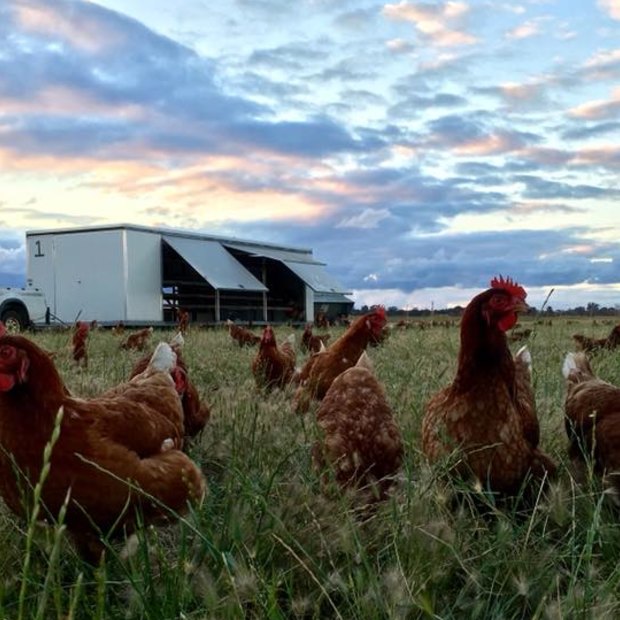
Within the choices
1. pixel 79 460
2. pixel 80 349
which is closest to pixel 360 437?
pixel 79 460

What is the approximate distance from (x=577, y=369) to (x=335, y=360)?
192cm

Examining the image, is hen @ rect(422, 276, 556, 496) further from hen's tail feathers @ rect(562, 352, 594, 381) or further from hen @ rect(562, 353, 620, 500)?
hen's tail feathers @ rect(562, 352, 594, 381)

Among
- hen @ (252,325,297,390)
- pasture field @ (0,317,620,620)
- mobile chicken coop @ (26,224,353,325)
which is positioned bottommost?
pasture field @ (0,317,620,620)

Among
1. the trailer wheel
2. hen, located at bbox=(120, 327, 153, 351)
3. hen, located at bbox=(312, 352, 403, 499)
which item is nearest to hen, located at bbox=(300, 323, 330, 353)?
hen, located at bbox=(120, 327, 153, 351)

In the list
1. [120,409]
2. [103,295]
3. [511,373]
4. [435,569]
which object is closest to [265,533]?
[435,569]

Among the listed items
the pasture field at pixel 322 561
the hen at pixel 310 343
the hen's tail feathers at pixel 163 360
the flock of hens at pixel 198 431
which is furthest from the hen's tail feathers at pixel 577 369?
the hen at pixel 310 343

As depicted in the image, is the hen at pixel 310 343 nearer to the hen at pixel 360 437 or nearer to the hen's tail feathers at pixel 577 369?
the hen's tail feathers at pixel 577 369

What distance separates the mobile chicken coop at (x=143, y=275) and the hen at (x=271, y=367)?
15.7 m

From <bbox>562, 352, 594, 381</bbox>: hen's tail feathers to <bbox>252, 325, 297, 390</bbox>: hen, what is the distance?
282 cm

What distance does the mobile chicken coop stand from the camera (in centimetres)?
2411

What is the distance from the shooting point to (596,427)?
3.44 m

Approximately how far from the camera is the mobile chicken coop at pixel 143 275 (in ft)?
79.1

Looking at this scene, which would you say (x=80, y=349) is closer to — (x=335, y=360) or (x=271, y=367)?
(x=271, y=367)

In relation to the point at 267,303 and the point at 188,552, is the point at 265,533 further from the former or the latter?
the point at 267,303
